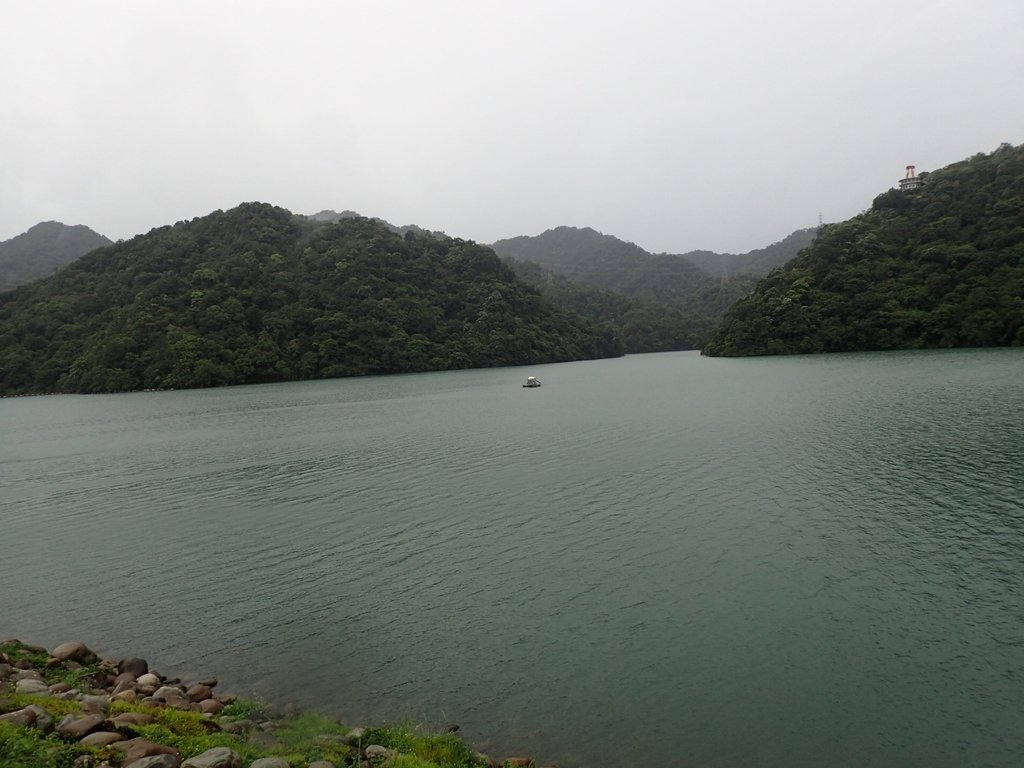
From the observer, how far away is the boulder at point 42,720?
8051mm

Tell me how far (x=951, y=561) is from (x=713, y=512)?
6829 millimetres

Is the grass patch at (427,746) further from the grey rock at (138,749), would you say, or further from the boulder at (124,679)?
the boulder at (124,679)

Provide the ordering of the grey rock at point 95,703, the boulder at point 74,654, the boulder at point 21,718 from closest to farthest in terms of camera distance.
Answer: the boulder at point 21,718
the grey rock at point 95,703
the boulder at point 74,654

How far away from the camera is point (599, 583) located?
50.4ft

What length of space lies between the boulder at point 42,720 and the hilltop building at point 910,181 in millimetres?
147816

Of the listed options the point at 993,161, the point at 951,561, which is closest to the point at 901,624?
the point at 951,561

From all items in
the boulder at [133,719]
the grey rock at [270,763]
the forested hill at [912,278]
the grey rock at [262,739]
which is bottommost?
the grey rock at [262,739]

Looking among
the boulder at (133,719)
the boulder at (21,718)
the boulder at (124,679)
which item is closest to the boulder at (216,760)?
the boulder at (133,719)

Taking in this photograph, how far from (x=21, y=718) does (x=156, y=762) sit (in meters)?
2.45

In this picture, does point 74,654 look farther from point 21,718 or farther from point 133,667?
point 21,718

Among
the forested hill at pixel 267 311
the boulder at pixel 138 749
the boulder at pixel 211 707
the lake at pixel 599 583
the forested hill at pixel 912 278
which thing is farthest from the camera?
the forested hill at pixel 267 311

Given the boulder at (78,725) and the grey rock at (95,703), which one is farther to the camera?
the grey rock at (95,703)

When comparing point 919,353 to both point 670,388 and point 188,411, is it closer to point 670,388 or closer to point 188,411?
point 670,388

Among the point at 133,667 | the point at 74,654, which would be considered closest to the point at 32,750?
the point at 133,667
